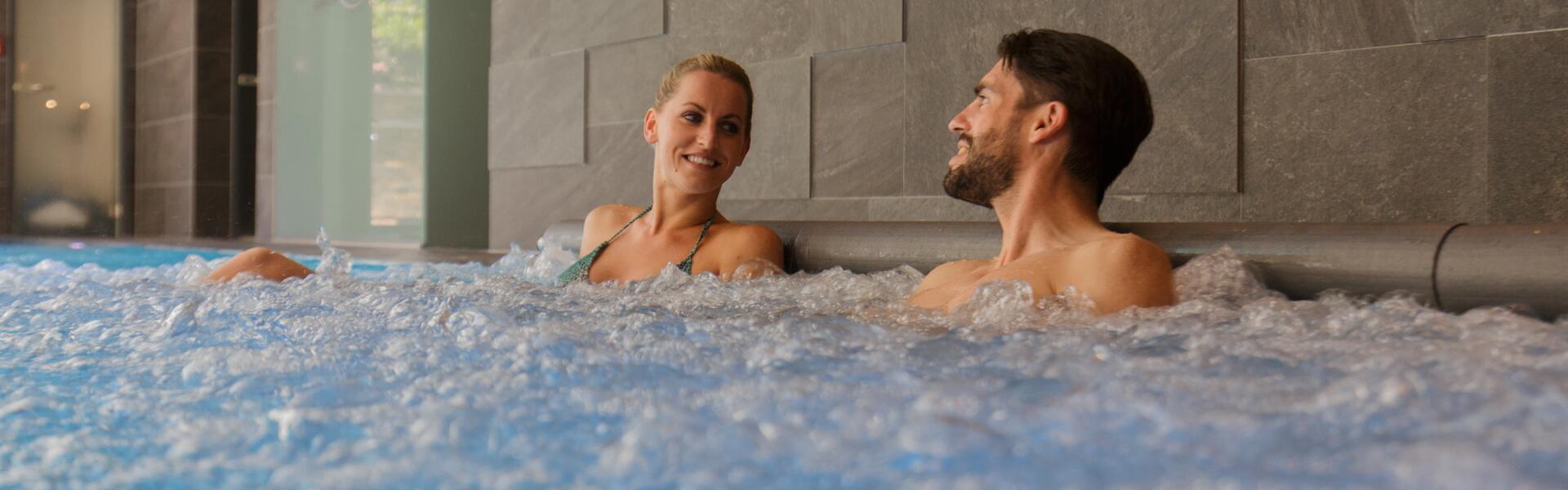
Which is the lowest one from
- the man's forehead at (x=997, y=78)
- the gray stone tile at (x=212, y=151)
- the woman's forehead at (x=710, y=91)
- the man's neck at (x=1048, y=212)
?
the man's neck at (x=1048, y=212)

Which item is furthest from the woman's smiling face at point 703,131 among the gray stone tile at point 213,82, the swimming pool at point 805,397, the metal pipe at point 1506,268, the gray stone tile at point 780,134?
the gray stone tile at point 213,82

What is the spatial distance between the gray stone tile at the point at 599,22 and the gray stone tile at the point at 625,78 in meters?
0.05

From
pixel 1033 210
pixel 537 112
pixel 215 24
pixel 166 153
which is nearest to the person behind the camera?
pixel 1033 210

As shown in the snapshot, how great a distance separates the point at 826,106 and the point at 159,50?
7926 millimetres

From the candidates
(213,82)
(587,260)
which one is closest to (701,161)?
(587,260)

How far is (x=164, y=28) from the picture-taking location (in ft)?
35.0

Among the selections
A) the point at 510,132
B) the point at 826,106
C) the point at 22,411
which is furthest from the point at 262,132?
the point at 22,411

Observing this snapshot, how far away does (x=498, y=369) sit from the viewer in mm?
1624

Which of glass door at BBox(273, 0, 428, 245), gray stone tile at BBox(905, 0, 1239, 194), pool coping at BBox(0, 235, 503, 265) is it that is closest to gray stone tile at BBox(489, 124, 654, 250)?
pool coping at BBox(0, 235, 503, 265)

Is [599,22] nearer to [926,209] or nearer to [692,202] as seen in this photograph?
[926,209]

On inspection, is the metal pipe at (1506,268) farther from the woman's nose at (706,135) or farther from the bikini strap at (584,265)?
the bikini strap at (584,265)

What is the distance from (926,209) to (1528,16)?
2.19m

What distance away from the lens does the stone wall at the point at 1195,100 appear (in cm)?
338

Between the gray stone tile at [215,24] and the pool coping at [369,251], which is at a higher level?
the gray stone tile at [215,24]
